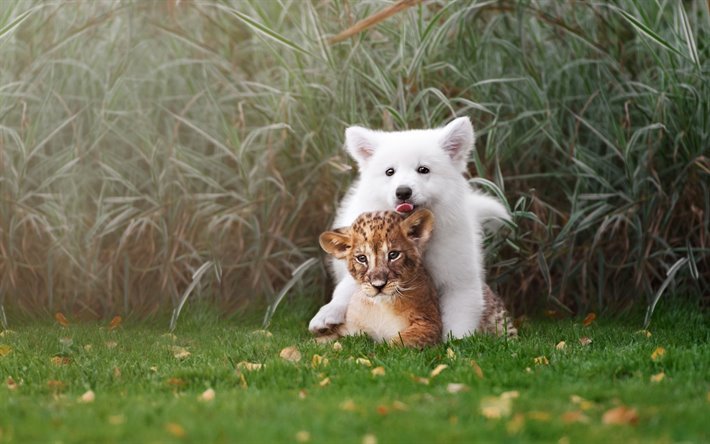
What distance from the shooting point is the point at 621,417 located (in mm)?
3668

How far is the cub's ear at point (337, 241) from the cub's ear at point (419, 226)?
353 millimetres

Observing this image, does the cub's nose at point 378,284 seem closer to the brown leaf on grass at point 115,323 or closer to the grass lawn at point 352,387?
the grass lawn at point 352,387

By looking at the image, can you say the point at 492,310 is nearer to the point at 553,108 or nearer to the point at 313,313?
the point at 313,313

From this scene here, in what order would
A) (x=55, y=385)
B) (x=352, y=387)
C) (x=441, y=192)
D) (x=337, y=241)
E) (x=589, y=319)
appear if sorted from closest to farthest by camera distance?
(x=352, y=387) < (x=55, y=385) < (x=441, y=192) < (x=337, y=241) < (x=589, y=319)

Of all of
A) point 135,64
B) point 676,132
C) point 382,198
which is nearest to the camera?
point 382,198

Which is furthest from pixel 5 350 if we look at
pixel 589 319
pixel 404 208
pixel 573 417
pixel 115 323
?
pixel 589 319

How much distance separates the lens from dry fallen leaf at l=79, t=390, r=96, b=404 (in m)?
4.13

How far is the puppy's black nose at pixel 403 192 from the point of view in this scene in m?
5.16

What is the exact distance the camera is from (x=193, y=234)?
6.89m

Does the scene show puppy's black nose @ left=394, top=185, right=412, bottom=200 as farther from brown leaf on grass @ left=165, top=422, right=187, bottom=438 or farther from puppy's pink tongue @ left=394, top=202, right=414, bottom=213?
brown leaf on grass @ left=165, top=422, right=187, bottom=438

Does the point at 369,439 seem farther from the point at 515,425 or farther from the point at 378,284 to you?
the point at 378,284

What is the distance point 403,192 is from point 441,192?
250 mm

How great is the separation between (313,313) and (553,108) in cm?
215

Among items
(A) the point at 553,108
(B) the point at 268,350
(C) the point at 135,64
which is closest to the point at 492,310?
(B) the point at 268,350
